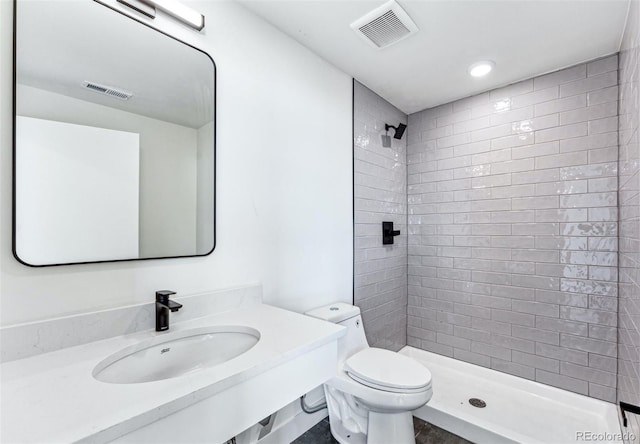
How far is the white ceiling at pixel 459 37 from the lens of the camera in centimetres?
157

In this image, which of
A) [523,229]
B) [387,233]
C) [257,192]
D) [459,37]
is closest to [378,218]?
[387,233]

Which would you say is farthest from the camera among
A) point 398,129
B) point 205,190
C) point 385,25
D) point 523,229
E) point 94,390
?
point 398,129

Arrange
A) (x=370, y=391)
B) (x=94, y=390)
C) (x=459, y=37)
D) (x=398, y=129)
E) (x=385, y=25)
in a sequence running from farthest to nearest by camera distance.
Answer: (x=398, y=129), (x=459, y=37), (x=385, y=25), (x=370, y=391), (x=94, y=390)

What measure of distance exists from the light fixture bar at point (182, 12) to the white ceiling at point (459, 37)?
334mm

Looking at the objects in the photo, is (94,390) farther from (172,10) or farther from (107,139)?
(172,10)

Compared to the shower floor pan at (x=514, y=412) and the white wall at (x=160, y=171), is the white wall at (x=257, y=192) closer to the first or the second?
the white wall at (x=160, y=171)

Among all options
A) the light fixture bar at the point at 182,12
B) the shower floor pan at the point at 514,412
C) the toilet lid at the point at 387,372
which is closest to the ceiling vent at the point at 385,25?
the light fixture bar at the point at 182,12

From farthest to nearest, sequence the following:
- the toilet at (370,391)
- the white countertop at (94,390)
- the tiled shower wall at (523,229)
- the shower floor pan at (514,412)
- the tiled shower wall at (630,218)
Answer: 1. the tiled shower wall at (523,229)
2. the shower floor pan at (514,412)
3. the toilet at (370,391)
4. the tiled shower wall at (630,218)
5. the white countertop at (94,390)

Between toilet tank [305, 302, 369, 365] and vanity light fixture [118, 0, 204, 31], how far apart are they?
1.58 m

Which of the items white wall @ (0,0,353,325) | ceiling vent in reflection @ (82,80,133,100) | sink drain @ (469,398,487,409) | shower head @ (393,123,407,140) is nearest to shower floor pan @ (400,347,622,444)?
sink drain @ (469,398,487,409)

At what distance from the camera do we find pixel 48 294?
3.35 ft

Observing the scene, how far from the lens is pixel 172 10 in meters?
1.29

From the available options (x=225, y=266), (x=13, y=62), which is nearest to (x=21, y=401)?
(x=225, y=266)

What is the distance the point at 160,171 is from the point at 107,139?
0.21 metres
